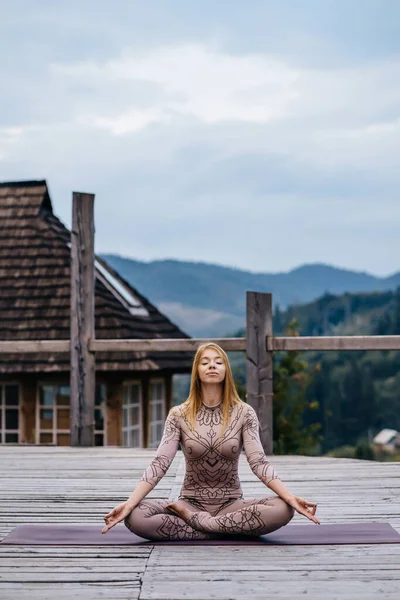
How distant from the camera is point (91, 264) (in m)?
8.76

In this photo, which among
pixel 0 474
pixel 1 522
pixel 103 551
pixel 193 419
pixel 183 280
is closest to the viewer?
pixel 103 551

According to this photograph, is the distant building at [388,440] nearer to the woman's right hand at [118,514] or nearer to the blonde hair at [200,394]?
the blonde hair at [200,394]

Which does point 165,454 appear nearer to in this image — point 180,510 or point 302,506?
point 180,510

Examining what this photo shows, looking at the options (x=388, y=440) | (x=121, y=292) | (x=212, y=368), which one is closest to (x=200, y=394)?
(x=212, y=368)

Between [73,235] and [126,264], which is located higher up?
[126,264]

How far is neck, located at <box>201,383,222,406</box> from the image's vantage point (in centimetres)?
465

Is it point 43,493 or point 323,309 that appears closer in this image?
point 43,493

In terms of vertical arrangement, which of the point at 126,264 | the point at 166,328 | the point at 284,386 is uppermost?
the point at 126,264

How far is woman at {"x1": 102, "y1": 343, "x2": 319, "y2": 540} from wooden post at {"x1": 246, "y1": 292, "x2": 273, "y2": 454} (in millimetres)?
3331

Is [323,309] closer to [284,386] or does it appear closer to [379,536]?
[284,386]

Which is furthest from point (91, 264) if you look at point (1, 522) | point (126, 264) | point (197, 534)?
point (126, 264)

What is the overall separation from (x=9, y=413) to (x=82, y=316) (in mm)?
7038

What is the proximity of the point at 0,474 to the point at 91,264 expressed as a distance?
2452mm

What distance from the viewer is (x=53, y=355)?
14492mm
